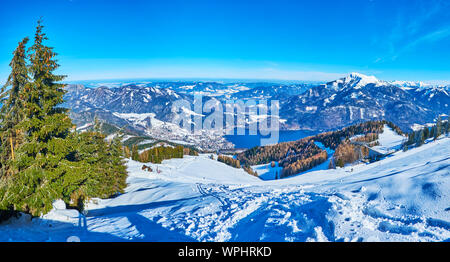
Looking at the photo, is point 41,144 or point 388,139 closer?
point 41,144

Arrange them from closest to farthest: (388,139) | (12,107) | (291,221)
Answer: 1. (291,221)
2. (12,107)
3. (388,139)

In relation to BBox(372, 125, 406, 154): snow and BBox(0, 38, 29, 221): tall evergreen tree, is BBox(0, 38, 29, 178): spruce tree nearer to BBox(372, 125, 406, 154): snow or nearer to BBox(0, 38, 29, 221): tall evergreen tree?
BBox(0, 38, 29, 221): tall evergreen tree

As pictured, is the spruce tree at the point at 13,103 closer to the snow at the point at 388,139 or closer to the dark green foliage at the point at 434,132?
the dark green foliage at the point at 434,132

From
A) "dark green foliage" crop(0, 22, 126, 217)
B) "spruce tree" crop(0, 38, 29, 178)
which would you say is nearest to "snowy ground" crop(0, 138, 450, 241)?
"dark green foliage" crop(0, 22, 126, 217)

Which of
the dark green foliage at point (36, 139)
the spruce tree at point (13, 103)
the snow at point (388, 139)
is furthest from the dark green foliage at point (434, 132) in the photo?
the spruce tree at point (13, 103)

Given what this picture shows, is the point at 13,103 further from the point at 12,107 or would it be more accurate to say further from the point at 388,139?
the point at 388,139

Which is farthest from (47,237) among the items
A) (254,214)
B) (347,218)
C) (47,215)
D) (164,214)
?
(347,218)

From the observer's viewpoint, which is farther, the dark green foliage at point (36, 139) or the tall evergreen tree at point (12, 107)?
the tall evergreen tree at point (12, 107)

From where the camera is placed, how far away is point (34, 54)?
14227mm

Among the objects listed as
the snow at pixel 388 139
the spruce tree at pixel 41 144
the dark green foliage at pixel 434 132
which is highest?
the spruce tree at pixel 41 144

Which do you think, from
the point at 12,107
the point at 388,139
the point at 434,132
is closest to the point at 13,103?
the point at 12,107

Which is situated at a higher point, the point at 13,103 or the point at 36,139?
the point at 13,103
